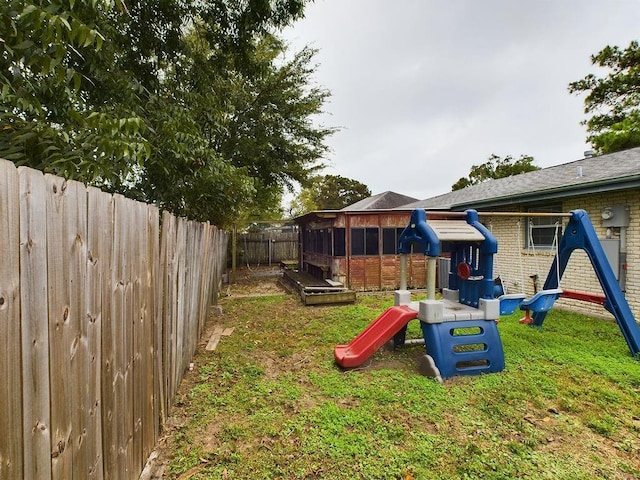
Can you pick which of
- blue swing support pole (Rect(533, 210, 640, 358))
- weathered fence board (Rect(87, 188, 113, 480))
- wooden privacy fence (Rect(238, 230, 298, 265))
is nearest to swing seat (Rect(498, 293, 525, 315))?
blue swing support pole (Rect(533, 210, 640, 358))

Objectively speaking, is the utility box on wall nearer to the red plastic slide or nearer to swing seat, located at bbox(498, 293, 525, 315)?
swing seat, located at bbox(498, 293, 525, 315)

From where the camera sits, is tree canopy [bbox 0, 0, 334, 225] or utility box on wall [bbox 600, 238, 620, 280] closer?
tree canopy [bbox 0, 0, 334, 225]

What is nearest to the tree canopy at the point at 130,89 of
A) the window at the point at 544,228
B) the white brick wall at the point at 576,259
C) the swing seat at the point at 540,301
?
the swing seat at the point at 540,301

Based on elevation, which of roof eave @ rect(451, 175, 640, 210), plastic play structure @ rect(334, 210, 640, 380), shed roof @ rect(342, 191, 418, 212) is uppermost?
shed roof @ rect(342, 191, 418, 212)

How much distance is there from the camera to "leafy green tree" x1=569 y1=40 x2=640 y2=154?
15.6m

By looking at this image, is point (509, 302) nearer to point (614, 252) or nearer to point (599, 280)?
point (599, 280)

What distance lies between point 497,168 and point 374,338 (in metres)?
38.8

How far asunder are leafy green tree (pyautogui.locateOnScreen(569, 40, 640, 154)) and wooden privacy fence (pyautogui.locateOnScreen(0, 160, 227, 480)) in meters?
21.3

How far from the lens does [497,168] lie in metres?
36.5

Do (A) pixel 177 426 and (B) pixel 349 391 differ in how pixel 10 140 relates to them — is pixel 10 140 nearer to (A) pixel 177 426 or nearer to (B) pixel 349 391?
(A) pixel 177 426

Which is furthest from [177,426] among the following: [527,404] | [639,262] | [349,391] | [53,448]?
[639,262]

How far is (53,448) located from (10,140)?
193cm

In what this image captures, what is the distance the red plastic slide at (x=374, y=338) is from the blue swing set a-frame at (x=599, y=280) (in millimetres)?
1939

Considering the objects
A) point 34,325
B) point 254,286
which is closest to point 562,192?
point 34,325
